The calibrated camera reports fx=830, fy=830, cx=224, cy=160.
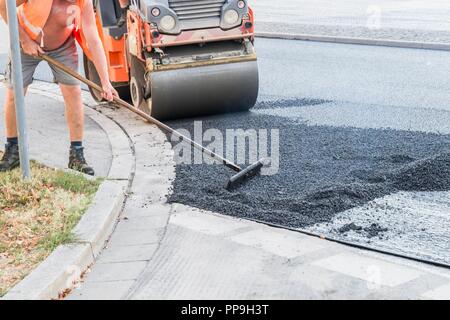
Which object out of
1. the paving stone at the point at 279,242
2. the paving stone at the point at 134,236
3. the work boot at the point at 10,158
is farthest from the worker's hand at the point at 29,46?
the paving stone at the point at 279,242

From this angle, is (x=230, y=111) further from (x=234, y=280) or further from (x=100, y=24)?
(x=234, y=280)

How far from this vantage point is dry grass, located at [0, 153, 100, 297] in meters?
4.50

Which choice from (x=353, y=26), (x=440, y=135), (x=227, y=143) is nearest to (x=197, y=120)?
(x=227, y=143)

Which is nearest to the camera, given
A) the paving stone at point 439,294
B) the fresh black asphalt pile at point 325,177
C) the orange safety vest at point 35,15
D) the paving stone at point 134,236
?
the paving stone at point 439,294

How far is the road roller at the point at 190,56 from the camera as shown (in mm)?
8039

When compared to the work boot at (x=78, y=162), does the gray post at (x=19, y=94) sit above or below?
Result: above

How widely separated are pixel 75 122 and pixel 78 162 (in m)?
0.32

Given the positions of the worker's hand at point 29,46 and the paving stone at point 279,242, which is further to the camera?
the worker's hand at point 29,46

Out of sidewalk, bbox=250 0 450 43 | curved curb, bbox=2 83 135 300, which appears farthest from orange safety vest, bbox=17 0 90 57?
sidewalk, bbox=250 0 450 43

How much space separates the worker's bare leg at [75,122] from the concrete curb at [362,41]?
753 centimetres

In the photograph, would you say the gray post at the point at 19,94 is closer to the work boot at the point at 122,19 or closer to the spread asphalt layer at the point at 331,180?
the spread asphalt layer at the point at 331,180

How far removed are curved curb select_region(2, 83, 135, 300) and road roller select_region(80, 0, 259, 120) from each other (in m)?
1.45

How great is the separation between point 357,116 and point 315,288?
14.7ft

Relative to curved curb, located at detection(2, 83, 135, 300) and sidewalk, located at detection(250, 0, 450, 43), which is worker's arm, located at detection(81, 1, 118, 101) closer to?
curved curb, located at detection(2, 83, 135, 300)
